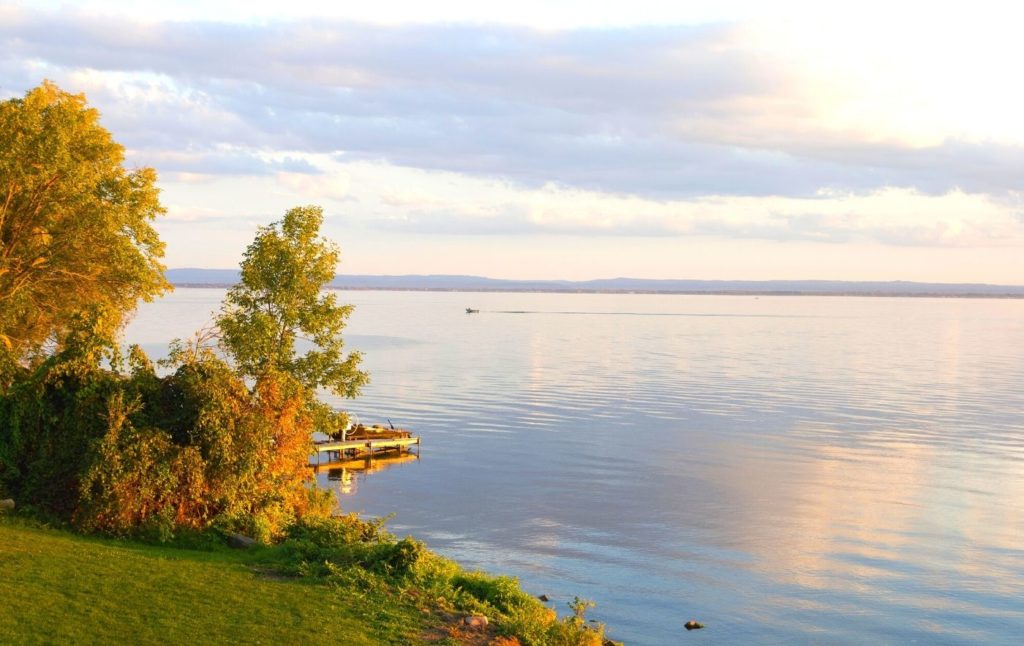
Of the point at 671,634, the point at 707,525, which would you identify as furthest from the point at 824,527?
the point at 671,634

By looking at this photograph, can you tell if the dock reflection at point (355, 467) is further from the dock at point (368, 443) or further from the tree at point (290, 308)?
the tree at point (290, 308)

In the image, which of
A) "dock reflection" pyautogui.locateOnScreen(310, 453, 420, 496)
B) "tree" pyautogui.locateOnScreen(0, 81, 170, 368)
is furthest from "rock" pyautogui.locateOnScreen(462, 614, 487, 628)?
"dock reflection" pyautogui.locateOnScreen(310, 453, 420, 496)

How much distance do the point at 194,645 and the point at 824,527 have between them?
35.7 metres

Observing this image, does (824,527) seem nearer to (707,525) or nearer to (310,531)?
(707,525)

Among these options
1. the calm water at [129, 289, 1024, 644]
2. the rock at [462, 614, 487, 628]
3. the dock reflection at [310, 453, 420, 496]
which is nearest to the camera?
the rock at [462, 614, 487, 628]

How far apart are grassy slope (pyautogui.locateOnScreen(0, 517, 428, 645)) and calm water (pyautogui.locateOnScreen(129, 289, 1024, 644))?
12.5 meters

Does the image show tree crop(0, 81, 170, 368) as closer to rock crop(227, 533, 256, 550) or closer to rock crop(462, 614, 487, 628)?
rock crop(227, 533, 256, 550)

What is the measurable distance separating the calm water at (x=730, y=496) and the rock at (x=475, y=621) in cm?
1013

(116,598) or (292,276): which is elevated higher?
(292,276)

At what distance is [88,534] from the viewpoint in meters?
28.5

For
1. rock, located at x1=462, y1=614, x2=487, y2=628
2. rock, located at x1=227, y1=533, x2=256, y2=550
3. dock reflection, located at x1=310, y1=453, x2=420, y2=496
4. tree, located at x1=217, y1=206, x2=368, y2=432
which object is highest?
tree, located at x1=217, y1=206, x2=368, y2=432

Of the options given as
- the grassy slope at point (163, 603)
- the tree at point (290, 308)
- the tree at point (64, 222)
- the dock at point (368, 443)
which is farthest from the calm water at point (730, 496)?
the tree at point (64, 222)

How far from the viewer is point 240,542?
1154 inches

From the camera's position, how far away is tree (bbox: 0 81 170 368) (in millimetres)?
40156
